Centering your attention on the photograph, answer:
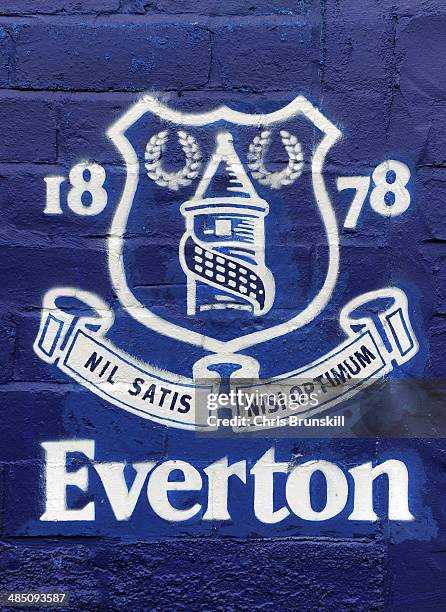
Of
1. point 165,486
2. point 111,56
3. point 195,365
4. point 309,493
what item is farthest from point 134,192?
point 309,493

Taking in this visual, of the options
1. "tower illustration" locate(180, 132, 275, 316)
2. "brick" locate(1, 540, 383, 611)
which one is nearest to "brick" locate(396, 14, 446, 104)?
"tower illustration" locate(180, 132, 275, 316)

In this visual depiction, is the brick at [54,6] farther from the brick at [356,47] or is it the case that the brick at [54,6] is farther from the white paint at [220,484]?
the white paint at [220,484]

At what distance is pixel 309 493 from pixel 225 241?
2.15 ft

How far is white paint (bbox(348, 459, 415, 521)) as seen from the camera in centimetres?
206

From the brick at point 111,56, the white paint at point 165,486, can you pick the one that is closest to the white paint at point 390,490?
the white paint at point 165,486

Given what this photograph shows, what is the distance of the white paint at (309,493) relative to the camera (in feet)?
6.75

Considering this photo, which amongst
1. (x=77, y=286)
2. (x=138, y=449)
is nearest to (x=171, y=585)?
(x=138, y=449)

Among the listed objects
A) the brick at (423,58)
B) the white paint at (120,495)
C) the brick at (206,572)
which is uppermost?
the brick at (423,58)

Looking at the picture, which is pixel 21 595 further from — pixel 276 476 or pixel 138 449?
pixel 276 476

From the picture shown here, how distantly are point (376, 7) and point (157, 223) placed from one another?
76cm

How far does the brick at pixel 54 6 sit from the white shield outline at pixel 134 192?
0.25 m

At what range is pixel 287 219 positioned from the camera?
81.6 inches

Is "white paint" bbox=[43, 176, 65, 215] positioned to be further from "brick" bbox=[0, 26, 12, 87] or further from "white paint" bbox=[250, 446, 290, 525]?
"white paint" bbox=[250, 446, 290, 525]

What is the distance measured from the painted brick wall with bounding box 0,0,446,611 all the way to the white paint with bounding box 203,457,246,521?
0.10 feet
